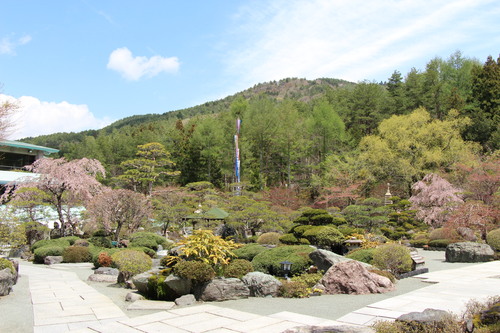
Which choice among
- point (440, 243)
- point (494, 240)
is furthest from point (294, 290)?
point (440, 243)

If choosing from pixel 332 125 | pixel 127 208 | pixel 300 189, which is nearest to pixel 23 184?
pixel 127 208

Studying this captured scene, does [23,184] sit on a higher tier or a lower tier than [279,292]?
higher

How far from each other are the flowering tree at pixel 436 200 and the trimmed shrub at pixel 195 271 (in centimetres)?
1757

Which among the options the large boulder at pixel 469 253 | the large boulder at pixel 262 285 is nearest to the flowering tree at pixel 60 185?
the large boulder at pixel 262 285

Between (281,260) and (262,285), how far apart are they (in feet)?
7.32

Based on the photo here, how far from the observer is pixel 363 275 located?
29.2 ft

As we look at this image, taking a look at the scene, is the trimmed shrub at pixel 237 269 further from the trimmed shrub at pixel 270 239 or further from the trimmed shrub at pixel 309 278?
the trimmed shrub at pixel 270 239

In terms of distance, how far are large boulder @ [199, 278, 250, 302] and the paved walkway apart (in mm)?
418

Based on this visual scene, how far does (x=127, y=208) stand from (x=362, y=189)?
2036 centimetres

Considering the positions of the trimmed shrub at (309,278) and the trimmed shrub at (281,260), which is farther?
the trimmed shrub at (281,260)

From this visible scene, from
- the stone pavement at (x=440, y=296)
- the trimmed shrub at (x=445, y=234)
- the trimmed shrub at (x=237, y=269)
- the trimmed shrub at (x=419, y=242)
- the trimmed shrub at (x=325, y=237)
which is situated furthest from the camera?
the trimmed shrub at (x=419, y=242)

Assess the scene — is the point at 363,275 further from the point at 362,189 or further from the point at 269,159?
the point at 269,159

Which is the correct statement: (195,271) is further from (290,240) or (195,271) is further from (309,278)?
(290,240)

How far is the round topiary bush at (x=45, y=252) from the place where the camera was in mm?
15945
